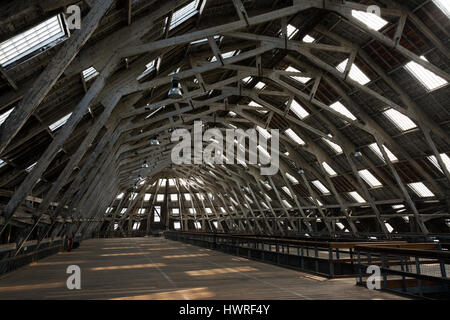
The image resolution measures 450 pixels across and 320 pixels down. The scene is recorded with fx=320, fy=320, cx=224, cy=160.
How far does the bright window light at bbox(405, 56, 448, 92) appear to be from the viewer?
36.3 ft

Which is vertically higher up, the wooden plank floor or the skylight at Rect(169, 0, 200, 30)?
the skylight at Rect(169, 0, 200, 30)

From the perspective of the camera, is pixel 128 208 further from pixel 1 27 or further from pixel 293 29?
pixel 1 27

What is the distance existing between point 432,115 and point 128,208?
37919 millimetres

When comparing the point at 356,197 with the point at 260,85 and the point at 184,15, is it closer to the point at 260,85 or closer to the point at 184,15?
the point at 260,85

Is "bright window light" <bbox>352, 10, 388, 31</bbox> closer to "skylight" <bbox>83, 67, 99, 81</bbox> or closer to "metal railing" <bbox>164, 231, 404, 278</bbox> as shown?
"metal railing" <bbox>164, 231, 404, 278</bbox>

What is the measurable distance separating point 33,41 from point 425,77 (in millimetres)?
12113

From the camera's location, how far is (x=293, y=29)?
1273 centimetres

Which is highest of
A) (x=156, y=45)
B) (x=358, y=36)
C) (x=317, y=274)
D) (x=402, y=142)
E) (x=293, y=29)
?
(x=293, y=29)

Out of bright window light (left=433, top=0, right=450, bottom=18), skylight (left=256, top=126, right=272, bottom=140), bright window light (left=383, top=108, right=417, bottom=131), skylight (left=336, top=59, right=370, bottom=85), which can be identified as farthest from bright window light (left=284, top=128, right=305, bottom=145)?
bright window light (left=433, top=0, right=450, bottom=18)

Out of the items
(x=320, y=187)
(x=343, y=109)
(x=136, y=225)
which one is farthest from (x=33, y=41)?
(x=136, y=225)

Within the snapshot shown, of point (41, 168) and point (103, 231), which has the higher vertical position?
point (41, 168)

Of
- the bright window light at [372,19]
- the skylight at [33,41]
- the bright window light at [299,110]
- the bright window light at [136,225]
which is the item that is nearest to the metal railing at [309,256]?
the bright window light at [372,19]

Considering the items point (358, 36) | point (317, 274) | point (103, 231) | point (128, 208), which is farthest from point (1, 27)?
point (103, 231)

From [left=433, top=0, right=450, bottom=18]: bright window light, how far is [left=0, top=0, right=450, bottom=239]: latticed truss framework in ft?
0.30
